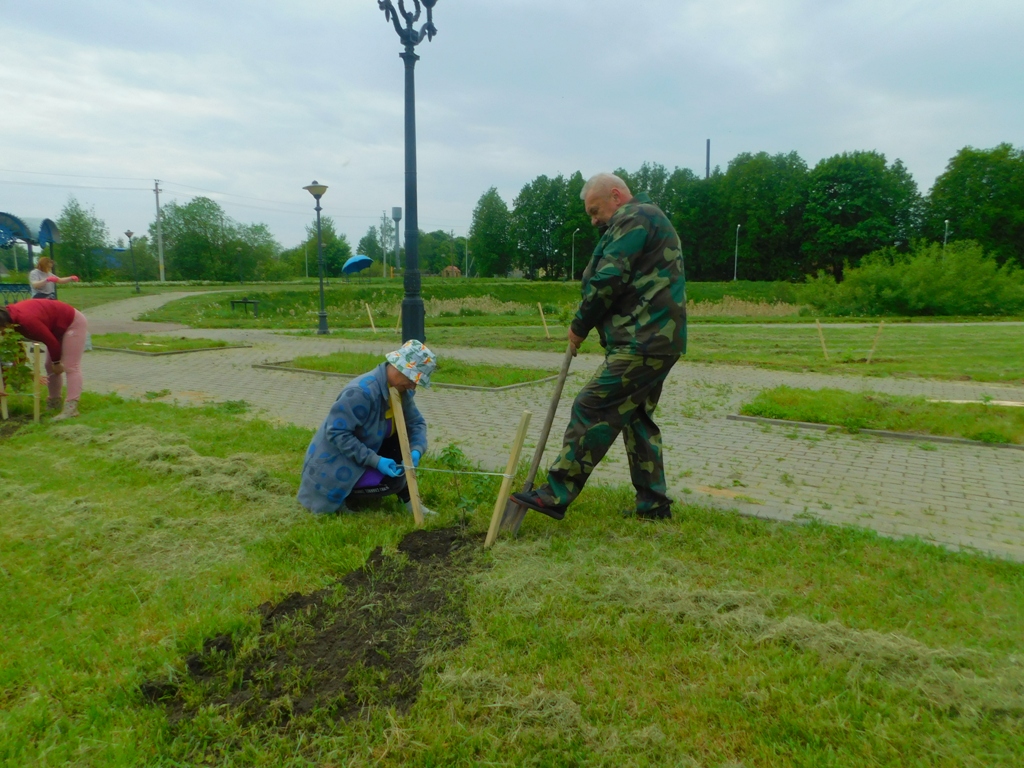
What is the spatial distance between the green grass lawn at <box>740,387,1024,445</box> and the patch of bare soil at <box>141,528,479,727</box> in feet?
18.7

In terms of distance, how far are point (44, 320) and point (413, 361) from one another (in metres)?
5.87

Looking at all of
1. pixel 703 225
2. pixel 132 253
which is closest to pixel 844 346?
pixel 132 253

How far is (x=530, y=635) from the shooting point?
10.2 feet

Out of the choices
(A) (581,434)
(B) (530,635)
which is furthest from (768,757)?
(A) (581,434)

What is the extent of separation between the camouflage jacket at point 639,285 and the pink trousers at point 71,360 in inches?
254

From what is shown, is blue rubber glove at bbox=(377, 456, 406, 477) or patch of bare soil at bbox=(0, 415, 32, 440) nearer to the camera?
blue rubber glove at bbox=(377, 456, 406, 477)

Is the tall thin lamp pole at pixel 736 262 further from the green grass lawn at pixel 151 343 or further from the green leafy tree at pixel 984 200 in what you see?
the green grass lawn at pixel 151 343

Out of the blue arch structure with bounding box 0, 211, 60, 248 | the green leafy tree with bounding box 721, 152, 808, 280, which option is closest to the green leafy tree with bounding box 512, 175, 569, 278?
the green leafy tree with bounding box 721, 152, 808, 280

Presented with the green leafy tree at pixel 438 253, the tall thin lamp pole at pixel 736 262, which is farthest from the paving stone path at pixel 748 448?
the green leafy tree at pixel 438 253

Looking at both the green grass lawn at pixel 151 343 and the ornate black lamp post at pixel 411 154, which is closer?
the ornate black lamp post at pixel 411 154

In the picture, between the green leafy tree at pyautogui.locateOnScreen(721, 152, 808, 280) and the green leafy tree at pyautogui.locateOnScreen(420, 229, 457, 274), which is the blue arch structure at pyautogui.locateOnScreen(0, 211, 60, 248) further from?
the green leafy tree at pyautogui.locateOnScreen(420, 229, 457, 274)

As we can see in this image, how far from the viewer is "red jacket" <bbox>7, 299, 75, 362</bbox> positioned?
311 inches

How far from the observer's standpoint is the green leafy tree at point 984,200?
196 ft

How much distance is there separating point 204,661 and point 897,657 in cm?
281
